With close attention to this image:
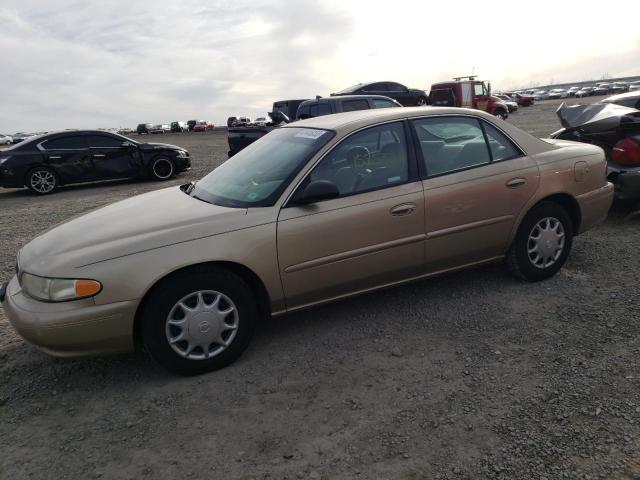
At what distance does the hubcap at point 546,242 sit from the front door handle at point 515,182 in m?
0.40

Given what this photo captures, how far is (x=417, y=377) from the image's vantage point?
287 cm

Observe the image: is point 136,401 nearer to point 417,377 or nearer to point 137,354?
point 137,354

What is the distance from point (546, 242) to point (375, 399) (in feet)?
7.35

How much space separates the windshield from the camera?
326cm

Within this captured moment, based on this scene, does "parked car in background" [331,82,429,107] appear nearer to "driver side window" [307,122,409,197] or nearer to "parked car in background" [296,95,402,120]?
"parked car in background" [296,95,402,120]

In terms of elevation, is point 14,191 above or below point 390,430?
above

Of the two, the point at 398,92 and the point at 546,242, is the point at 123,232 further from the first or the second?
the point at 398,92

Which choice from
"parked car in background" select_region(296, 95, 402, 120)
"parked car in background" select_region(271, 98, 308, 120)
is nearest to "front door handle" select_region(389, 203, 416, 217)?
"parked car in background" select_region(296, 95, 402, 120)

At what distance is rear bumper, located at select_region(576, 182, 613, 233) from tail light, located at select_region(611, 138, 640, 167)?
4.28 feet

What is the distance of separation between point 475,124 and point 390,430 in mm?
2547

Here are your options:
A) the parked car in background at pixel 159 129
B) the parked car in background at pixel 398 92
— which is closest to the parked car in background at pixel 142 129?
the parked car in background at pixel 159 129

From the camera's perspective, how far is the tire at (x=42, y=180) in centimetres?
1067

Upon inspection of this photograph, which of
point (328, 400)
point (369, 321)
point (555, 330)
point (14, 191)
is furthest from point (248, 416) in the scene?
point (14, 191)

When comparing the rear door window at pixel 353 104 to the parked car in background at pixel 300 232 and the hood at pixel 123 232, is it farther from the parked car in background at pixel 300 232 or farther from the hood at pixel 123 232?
the hood at pixel 123 232
